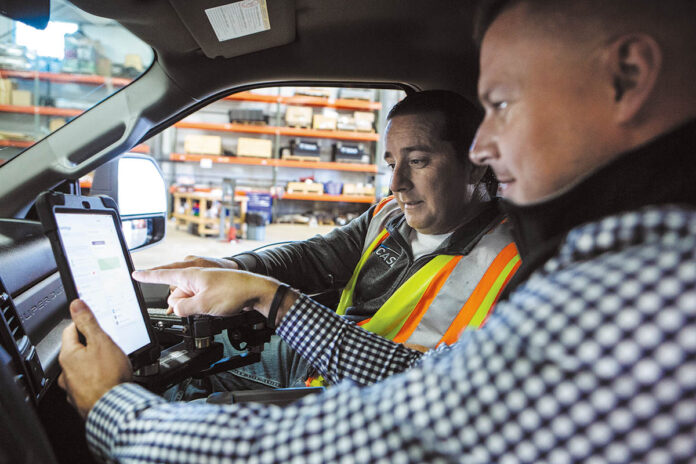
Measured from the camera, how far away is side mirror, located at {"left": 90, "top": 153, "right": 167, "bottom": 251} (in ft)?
5.56

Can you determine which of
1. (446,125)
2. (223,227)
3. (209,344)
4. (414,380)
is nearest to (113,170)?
(209,344)

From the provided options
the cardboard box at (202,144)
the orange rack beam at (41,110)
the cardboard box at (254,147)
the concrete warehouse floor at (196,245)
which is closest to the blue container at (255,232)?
the concrete warehouse floor at (196,245)

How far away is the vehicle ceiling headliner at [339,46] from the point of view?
1.52 m

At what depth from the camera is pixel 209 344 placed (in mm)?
1346

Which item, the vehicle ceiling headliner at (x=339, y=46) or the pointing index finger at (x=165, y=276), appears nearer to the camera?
the pointing index finger at (x=165, y=276)

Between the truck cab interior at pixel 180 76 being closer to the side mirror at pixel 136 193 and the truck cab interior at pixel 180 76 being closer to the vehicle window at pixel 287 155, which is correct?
the side mirror at pixel 136 193

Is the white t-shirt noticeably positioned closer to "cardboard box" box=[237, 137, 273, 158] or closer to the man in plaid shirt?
the man in plaid shirt

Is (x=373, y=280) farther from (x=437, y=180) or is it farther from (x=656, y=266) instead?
(x=656, y=266)

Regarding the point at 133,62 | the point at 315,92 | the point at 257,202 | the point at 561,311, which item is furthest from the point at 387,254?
the point at 133,62

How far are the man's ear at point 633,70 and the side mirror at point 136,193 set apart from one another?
1.55m

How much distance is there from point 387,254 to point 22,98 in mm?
9376

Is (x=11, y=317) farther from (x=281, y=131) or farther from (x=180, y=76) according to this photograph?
(x=281, y=131)

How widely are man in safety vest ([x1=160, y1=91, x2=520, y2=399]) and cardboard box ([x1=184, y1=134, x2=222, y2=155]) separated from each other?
26.4 feet

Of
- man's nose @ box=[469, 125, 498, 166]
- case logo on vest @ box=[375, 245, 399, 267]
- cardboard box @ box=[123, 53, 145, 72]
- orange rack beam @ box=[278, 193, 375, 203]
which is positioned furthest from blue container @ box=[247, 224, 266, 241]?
man's nose @ box=[469, 125, 498, 166]
